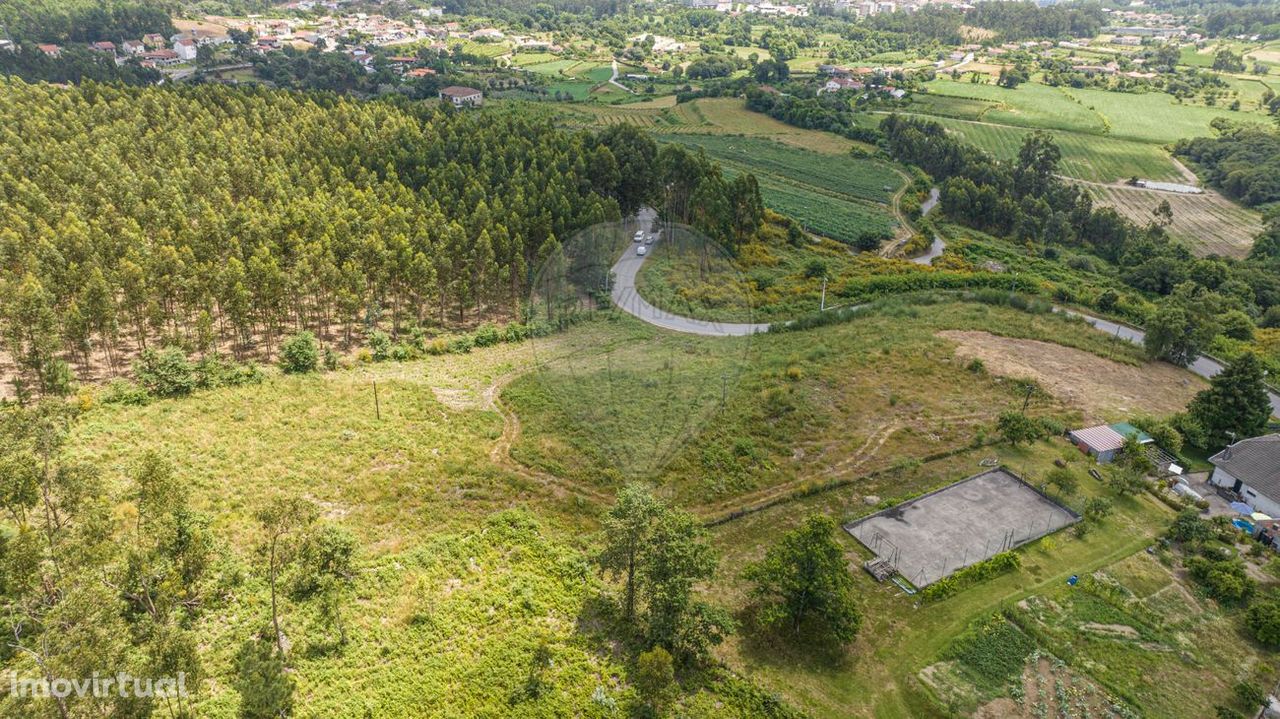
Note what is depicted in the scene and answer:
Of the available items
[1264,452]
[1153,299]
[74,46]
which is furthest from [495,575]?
[74,46]

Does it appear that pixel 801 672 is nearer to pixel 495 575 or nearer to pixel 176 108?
pixel 495 575

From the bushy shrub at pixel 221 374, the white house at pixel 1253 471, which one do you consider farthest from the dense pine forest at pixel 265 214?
the white house at pixel 1253 471

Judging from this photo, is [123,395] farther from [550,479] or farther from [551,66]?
[551,66]

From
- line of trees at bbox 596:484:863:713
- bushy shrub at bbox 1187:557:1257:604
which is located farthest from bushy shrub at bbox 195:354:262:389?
bushy shrub at bbox 1187:557:1257:604

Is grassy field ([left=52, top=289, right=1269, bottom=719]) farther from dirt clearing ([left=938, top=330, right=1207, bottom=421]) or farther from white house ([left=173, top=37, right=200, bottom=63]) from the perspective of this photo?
white house ([left=173, top=37, right=200, bottom=63])

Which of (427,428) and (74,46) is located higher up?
(74,46)

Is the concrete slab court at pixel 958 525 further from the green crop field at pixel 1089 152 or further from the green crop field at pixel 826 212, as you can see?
the green crop field at pixel 1089 152
